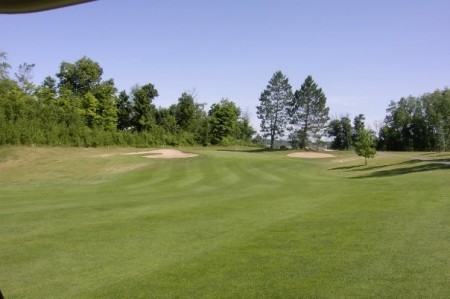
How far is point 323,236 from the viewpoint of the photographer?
7.93 meters

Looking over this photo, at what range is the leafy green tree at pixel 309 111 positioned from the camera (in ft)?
231

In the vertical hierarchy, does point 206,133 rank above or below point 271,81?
below

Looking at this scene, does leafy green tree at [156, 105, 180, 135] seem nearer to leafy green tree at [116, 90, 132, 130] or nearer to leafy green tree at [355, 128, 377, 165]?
leafy green tree at [116, 90, 132, 130]

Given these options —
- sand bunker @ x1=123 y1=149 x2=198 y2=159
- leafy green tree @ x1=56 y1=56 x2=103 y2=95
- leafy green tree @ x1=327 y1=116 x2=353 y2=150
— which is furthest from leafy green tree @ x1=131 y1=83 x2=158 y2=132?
leafy green tree @ x1=327 y1=116 x2=353 y2=150

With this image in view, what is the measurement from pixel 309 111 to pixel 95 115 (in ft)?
113

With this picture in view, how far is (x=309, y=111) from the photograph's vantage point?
71.6 metres

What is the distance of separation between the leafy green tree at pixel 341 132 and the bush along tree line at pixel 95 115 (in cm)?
1627

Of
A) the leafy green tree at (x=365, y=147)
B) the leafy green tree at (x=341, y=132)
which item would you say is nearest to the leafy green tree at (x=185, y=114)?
the leafy green tree at (x=341, y=132)

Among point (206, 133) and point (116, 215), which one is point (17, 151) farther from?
point (206, 133)

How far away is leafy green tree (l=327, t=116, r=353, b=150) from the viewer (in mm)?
72594

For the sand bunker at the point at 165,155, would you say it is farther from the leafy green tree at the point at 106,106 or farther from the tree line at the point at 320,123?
the tree line at the point at 320,123

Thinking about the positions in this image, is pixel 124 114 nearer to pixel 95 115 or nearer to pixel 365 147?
pixel 95 115

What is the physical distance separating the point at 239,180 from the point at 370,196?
983cm

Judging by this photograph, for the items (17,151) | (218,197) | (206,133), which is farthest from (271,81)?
(218,197)
